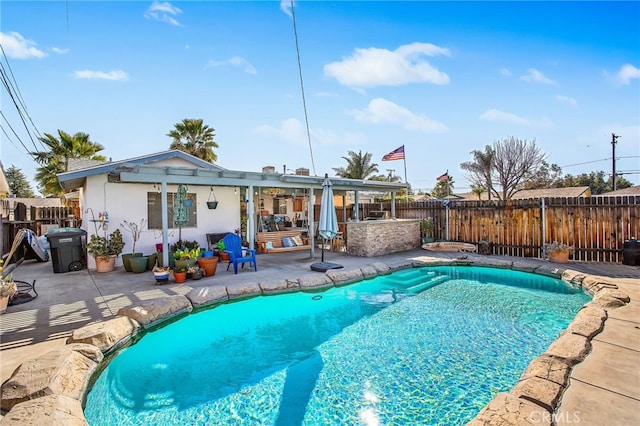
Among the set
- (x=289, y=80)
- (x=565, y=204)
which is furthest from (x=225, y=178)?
(x=565, y=204)

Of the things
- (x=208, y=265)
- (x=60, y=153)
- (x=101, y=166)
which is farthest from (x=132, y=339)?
(x=60, y=153)

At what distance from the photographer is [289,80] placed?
9.85 m

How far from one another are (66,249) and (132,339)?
201 inches

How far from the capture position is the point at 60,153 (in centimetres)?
1595

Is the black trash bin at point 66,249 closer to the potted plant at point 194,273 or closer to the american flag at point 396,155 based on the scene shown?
the potted plant at point 194,273

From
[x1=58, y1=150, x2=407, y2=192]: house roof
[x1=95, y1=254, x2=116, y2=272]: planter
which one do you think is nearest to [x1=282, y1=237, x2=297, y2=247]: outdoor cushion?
[x1=58, y1=150, x2=407, y2=192]: house roof

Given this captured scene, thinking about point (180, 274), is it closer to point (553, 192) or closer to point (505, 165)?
point (505, 165)

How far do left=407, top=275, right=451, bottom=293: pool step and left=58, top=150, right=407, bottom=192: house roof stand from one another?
4.30 meters

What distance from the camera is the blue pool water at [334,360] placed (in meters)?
3.03

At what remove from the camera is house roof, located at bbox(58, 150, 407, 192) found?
7.13m

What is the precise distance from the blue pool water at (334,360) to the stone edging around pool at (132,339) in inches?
9.0

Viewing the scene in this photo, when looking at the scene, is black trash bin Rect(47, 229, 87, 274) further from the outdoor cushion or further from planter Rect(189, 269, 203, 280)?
the outdoor cushion

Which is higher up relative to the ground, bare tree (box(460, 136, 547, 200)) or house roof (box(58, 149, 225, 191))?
bare tree (box(460, 136, 547, 200))

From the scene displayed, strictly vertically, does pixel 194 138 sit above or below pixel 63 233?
above
